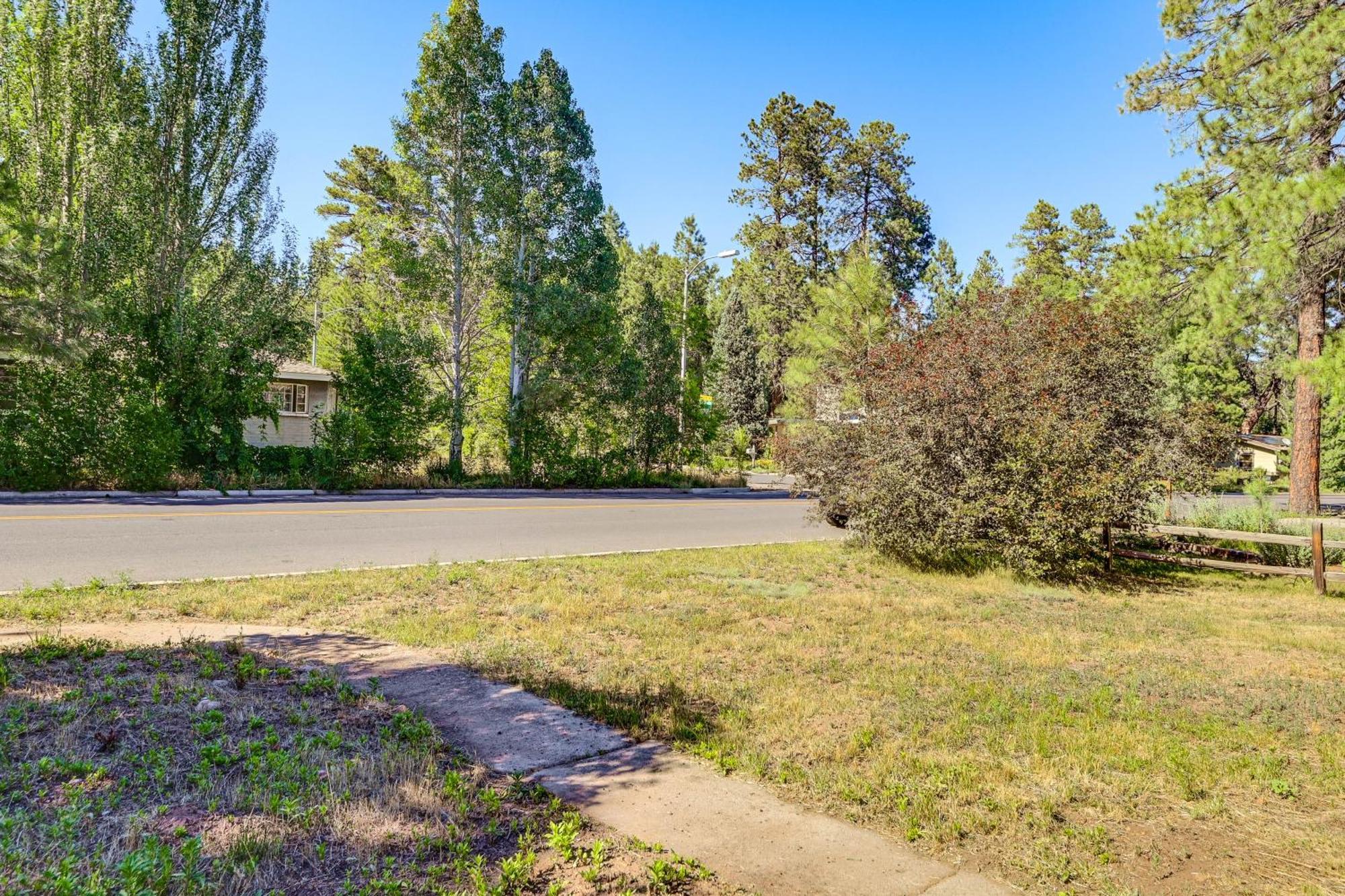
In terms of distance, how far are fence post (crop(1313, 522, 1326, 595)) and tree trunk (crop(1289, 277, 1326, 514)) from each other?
920 cm

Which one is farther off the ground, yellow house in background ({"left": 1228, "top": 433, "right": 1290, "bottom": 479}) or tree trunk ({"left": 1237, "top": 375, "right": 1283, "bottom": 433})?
tree trunk ({"left": 1237, "top": 375, "right": 1283, "bottom": 433})

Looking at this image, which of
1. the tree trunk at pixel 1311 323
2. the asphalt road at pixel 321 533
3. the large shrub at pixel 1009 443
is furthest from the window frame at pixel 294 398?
the tree trunk at pixel 1311 323

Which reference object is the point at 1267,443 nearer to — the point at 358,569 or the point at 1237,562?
the point at 1237,562

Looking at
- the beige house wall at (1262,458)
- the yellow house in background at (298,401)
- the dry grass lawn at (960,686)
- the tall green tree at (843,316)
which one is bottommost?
the dry grass lawn at (960,686)

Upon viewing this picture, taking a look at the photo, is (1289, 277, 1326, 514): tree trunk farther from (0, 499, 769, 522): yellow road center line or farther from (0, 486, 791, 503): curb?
(0, 499, 769, 522): yellow road center line

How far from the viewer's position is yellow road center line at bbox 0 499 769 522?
11969 millimetres

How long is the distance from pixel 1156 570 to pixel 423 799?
37.5 ft

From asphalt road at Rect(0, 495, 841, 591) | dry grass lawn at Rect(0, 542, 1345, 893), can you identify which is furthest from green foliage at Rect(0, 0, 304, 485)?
dry grass lawn at Rect(0, 542, 1345, 893)

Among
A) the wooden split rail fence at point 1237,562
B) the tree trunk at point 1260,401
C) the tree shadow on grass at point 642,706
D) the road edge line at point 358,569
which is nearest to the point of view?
the tree shadow on grass at point 642,706

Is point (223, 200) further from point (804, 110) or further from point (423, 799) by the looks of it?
point (804, 110)

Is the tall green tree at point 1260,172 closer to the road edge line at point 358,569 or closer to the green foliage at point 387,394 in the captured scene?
the road edge line at point 358,569

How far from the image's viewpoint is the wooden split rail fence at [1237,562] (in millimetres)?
9625

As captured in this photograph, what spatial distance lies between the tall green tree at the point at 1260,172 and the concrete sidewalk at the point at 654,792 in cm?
1288

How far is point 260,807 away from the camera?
3.17 m
